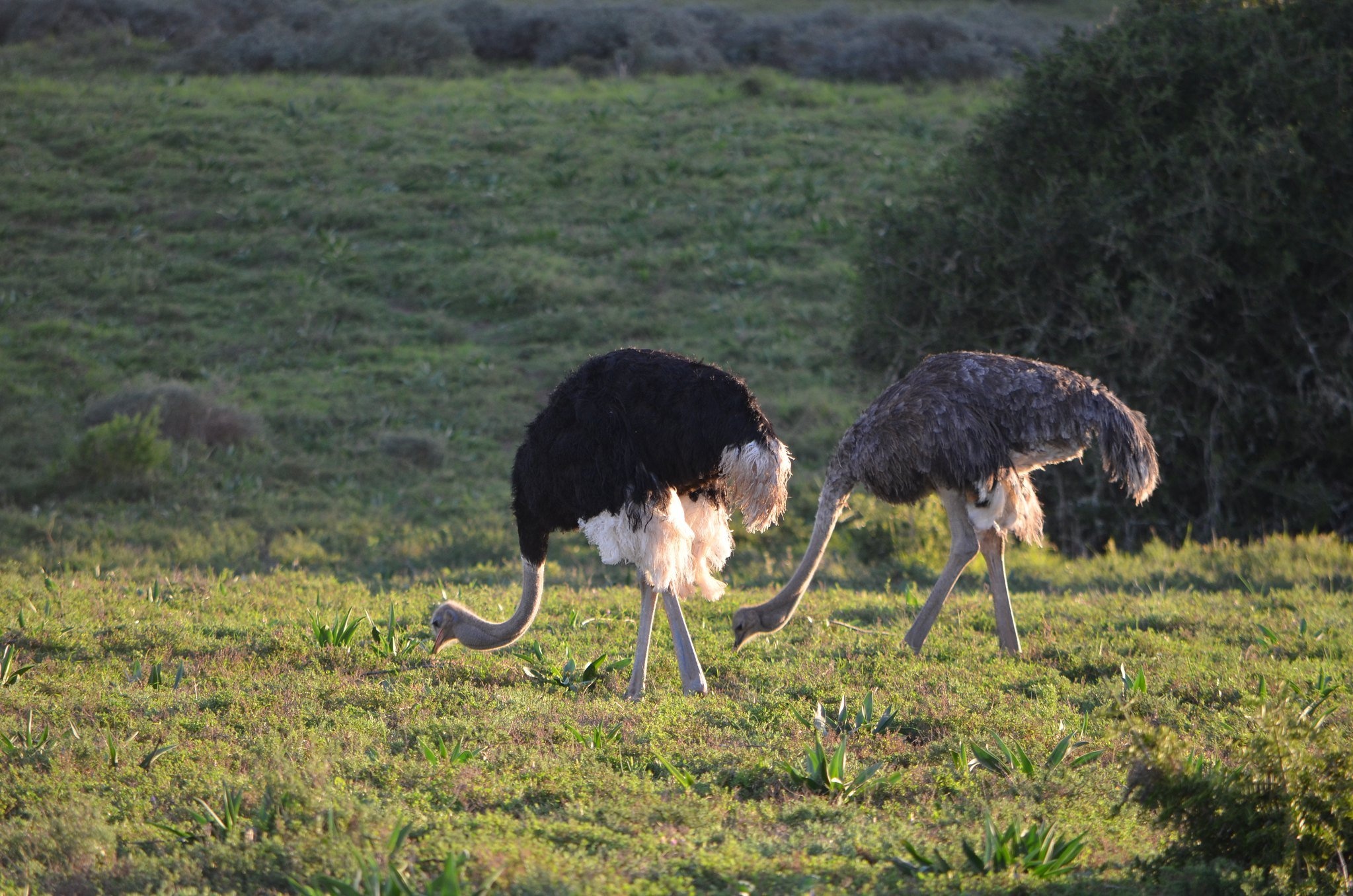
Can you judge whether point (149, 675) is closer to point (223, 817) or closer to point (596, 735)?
point (223, 817)

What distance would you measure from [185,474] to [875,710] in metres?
8.61

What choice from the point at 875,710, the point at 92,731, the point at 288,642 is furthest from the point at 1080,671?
the point at 92,731

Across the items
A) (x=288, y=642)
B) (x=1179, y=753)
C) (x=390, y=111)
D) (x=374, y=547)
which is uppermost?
(x=390, y=111)

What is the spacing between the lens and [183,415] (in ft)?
42.3

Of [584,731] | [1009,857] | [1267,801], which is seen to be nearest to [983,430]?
[584,731]

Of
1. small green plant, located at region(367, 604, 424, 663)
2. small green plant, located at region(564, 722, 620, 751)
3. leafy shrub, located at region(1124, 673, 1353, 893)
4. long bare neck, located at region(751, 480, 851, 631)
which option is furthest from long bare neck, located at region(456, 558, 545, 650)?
leafy shrub, located at region(1124, 673, 1353, 893)

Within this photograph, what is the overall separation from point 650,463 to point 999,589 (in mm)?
1946

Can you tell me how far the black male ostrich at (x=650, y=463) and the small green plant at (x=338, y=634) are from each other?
121 centimetres

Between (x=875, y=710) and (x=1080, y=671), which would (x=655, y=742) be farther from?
(x=1080, y=671)

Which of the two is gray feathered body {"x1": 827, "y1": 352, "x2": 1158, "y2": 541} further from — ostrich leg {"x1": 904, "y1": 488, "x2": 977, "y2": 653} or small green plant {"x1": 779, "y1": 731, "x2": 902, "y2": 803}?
small green plant {"x1": 779, "y1": 731, "x2": 902, "y2": 803}

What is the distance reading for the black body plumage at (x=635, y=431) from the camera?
5.53 m

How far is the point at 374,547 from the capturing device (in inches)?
418

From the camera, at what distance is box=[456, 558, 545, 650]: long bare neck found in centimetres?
601

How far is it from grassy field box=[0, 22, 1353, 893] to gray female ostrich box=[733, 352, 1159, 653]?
0.42 meters
